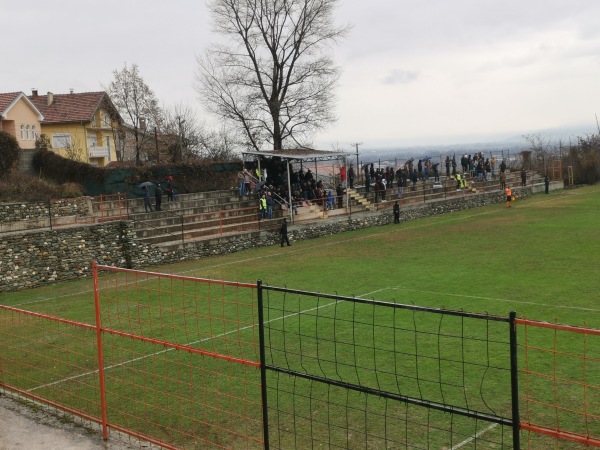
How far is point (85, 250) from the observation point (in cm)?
2422

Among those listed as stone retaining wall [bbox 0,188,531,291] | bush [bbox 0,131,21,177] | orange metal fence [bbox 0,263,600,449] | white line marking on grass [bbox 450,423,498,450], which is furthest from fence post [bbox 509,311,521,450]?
bush [bbox 0,131,21,177]

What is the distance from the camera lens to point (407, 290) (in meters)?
17.7

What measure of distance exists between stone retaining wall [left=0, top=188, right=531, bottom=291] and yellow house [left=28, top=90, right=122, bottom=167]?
31.3m

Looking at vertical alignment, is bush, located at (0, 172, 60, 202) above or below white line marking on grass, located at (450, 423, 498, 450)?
above

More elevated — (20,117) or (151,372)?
(20,117)

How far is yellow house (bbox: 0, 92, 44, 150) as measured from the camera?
5094cm

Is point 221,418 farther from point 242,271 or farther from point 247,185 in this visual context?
point 247,185

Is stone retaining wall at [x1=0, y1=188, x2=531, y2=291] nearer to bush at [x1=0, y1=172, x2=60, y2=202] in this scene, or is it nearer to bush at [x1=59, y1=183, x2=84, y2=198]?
bush at [x1=0, y1=172, x2=60, y2=202]

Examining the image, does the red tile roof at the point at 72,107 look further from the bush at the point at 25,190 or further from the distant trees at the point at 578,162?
the distant trees at the point at 578,162

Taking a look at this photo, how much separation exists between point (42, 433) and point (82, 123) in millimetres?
52238

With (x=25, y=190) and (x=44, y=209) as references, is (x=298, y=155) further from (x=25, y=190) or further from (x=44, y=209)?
(x=25, y=190)

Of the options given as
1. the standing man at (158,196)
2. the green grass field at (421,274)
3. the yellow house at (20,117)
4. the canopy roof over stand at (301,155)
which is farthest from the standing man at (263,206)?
the yellow house at (20,117)

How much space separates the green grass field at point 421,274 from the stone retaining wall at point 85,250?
79cm

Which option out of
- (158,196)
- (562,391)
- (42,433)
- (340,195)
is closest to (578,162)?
(340,195)
